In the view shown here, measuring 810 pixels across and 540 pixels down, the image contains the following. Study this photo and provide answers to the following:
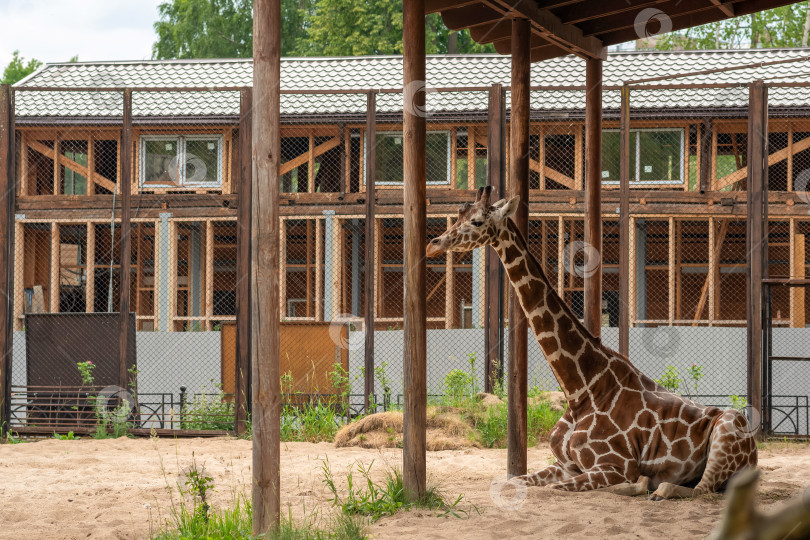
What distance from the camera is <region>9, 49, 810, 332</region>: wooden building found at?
17.8 meters

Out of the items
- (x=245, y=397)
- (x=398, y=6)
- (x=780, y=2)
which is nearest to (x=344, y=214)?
(x=245, y=397)

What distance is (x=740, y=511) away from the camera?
0.71 m

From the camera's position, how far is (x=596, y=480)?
20.3 ft

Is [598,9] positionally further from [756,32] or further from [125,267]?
[756,32]

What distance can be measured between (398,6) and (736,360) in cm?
2150

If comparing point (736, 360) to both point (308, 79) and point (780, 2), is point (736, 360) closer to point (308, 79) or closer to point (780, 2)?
point (780, 2)

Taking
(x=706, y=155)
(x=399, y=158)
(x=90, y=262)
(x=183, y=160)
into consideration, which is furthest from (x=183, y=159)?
(x=706, y=155)

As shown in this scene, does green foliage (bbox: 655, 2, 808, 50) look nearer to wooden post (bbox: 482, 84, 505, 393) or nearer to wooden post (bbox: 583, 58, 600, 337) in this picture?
wooden post (bbox: 482, 84, 505, 393)

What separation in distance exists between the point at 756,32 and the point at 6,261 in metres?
31.0

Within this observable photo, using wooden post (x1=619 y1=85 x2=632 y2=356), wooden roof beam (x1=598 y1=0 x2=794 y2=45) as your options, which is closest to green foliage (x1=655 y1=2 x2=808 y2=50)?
wooden post (x1=619 y1=85 x2=632 y2=356)

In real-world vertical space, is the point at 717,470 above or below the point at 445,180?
below

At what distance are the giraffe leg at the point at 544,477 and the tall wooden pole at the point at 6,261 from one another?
757 centimetres

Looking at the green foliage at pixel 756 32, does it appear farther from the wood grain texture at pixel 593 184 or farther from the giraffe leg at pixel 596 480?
the giraffe leg at pixel 596 480

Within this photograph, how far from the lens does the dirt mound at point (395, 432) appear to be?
9541 millimetres
